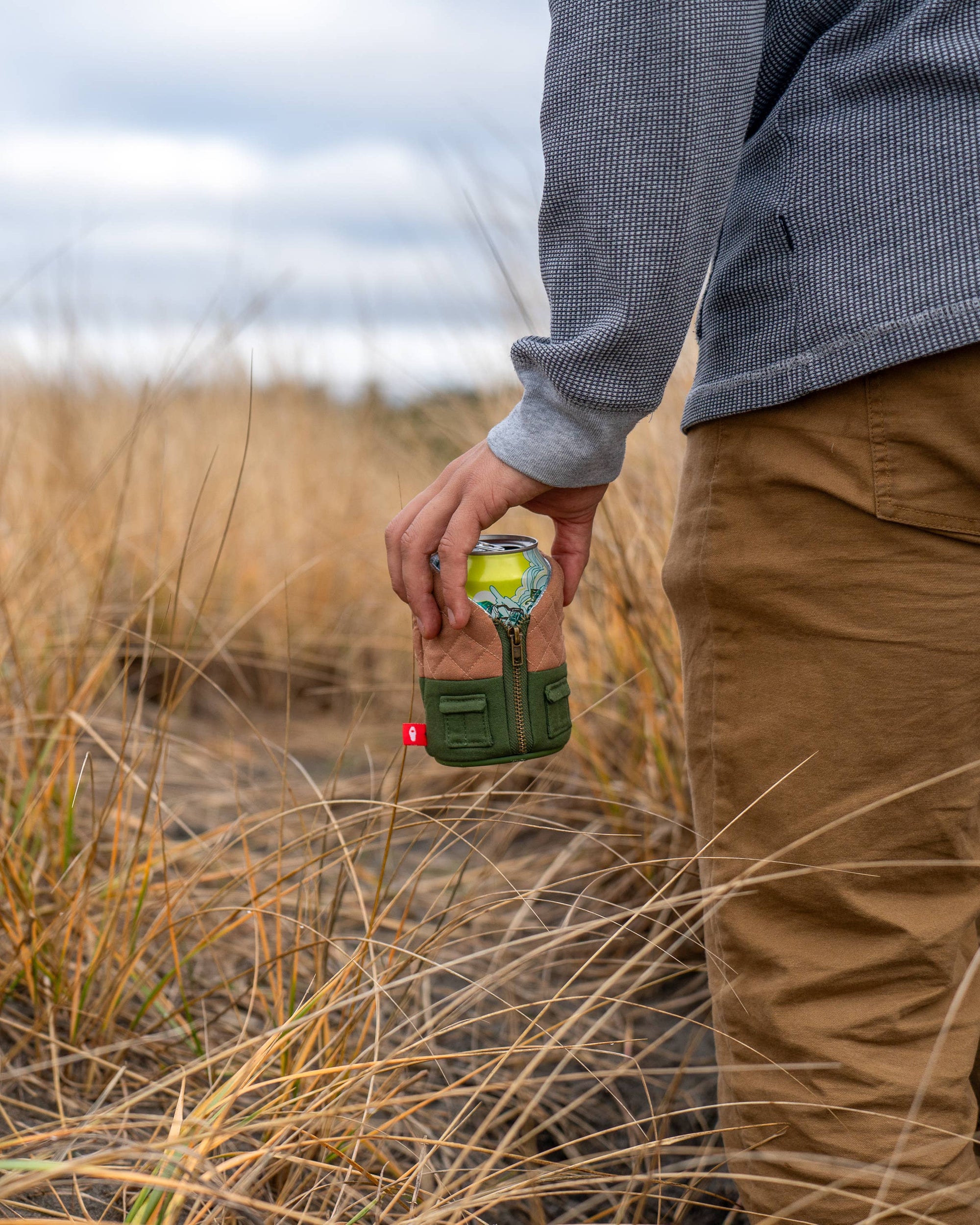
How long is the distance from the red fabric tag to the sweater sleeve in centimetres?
31

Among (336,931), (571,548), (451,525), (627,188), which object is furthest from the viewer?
(336,931)

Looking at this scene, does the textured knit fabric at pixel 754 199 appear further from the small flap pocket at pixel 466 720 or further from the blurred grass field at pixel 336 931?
the blurred grass field at pixel 336 931

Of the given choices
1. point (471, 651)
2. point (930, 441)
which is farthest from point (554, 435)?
point (930, 441)

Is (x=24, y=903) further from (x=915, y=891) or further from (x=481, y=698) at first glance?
(x=915, y=891)

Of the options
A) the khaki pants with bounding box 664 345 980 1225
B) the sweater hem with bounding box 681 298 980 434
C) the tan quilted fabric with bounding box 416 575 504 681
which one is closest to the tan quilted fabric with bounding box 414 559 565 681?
the tan quilted fabric with bounding box 416 575 504 681

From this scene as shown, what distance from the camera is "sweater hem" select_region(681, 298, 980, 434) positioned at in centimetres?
87

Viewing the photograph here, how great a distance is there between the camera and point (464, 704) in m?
1.06

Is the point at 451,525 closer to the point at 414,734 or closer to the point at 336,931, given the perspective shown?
the point at 414,734

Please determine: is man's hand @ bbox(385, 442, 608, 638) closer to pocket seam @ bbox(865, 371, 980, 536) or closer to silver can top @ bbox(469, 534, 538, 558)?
silver can top @ bbox(469, 534, 538, 558)

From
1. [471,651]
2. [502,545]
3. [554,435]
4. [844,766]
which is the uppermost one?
[554,435]

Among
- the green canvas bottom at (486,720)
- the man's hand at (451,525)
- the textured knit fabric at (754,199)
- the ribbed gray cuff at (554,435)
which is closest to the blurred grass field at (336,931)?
the green canvas bottom at (486,720)

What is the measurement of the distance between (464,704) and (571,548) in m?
0.23

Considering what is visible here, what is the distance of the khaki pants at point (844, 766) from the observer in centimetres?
95

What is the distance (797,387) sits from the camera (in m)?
0.94
